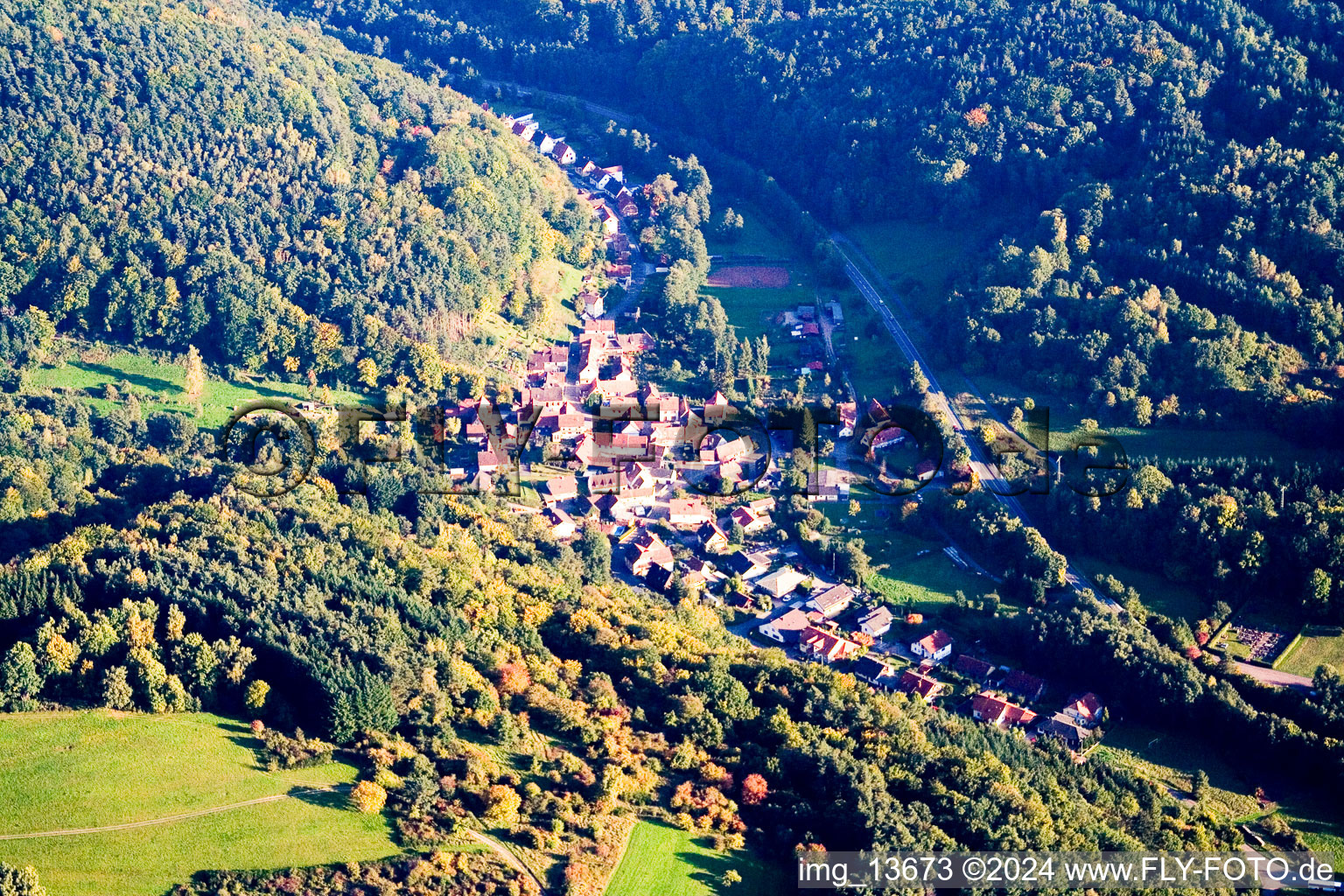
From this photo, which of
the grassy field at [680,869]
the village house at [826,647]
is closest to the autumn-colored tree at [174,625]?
the grassy field at [680,869]

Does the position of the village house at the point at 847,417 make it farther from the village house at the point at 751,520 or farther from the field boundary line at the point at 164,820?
the field boundary line at the point at 164,820

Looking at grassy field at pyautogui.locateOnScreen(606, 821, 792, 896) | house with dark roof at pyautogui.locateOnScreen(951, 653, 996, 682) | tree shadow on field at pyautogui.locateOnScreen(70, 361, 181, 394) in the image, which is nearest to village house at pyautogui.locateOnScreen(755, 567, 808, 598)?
house with dark roof at pyautogui.locateOnScreen(951, 653, 996, 682)

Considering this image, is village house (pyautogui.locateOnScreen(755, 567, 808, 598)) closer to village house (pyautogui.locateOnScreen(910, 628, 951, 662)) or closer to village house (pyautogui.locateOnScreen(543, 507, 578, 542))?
village house (pyautogui.locateOnScreen(910, 628, 951, 662))

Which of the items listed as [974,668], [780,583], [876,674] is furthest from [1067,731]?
[780,583]

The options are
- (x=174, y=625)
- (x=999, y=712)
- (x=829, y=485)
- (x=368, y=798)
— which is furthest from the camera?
(x=829, y=485)

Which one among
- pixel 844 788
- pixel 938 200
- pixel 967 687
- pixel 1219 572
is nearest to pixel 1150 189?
pixel 938 200

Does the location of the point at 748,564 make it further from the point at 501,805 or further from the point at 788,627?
the point at 501,805
